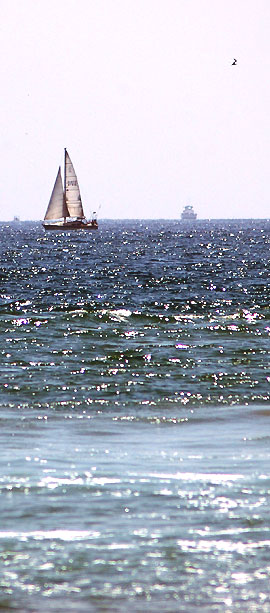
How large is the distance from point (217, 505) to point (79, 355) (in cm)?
1837

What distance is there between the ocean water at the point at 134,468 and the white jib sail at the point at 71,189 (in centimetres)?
15380

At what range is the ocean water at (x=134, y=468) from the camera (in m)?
9.87

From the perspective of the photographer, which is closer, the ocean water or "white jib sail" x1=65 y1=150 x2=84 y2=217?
the ocean water

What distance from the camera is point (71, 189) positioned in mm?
194750

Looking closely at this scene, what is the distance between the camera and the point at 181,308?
159 feet

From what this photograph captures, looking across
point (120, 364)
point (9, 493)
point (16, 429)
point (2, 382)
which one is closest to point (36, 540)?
point (9, 493)

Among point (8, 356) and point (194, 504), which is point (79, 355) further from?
point (194, 504)

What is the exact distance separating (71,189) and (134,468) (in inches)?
7177

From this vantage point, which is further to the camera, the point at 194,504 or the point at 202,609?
the point at 194,504

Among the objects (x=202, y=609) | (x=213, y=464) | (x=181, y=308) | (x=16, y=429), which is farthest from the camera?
(x=181, y=308)

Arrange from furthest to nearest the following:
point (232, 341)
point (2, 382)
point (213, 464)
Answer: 1. point (232, 341)
2. point (2, 382)
3. point (213, 464)

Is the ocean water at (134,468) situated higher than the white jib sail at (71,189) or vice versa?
the white jib sail at (71,189)

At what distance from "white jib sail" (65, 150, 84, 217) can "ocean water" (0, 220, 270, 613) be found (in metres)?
154

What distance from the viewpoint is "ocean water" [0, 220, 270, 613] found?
9.87 metres
